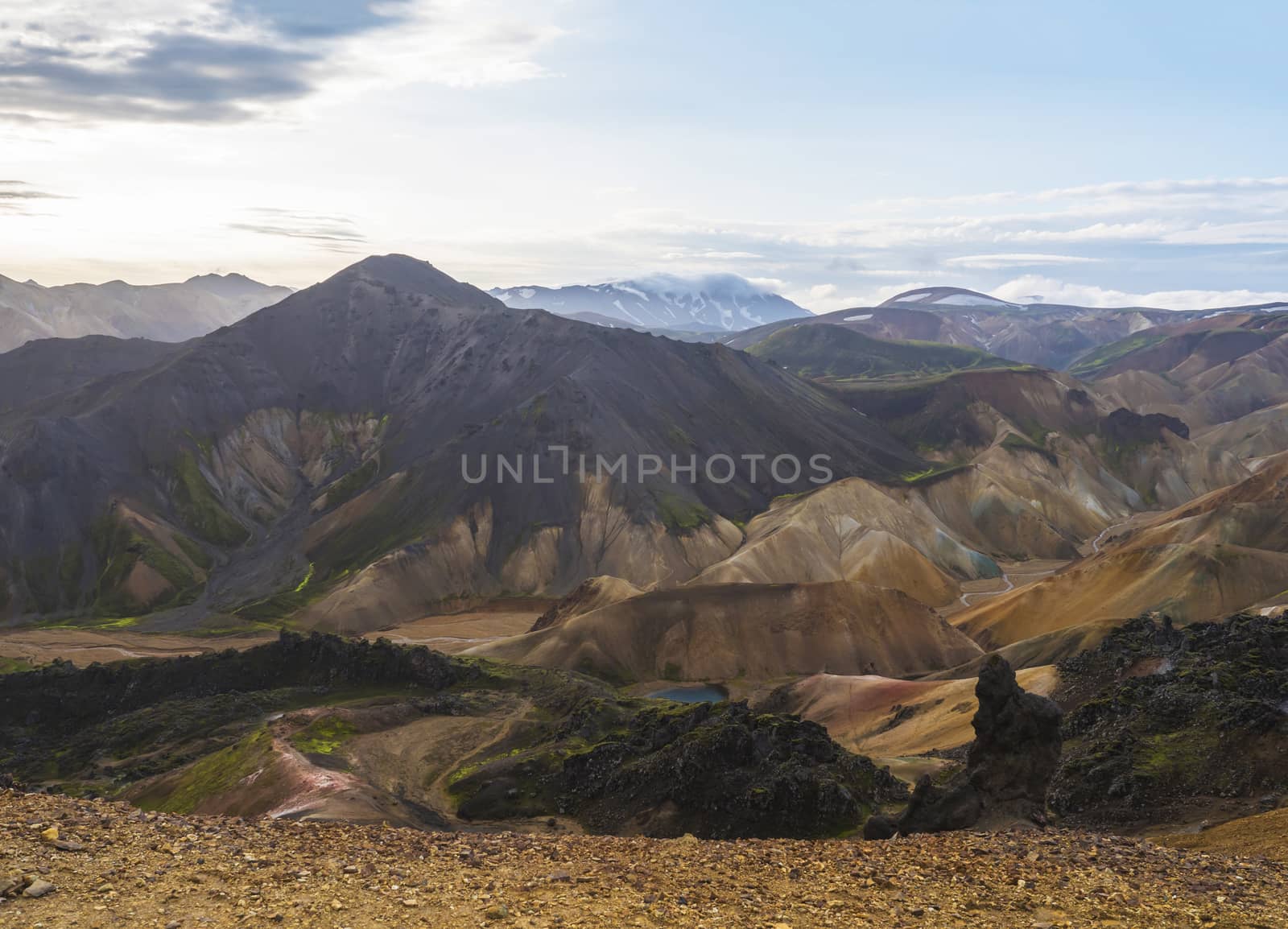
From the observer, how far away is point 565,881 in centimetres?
2200

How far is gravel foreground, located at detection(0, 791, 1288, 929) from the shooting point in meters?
19.2

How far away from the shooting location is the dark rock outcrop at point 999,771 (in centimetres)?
3447

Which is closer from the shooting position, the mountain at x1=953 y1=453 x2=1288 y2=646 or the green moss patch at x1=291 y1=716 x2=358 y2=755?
the green moss patch at x1=291 y1=716 x2=358 y2=755

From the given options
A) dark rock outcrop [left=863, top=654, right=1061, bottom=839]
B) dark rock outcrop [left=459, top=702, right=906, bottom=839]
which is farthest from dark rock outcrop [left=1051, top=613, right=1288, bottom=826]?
dark rock outcrop [left=459, top=702, right=906, bottom=839]

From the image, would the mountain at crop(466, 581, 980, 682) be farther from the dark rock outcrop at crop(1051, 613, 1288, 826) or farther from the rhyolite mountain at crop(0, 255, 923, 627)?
the dark rock outcrop at crop(1051, 613, 1288, 826)

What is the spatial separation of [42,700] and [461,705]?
39790 mm

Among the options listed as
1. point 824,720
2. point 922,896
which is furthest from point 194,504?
point 922,896

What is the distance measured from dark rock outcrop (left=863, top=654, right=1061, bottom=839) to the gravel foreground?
8.49 m

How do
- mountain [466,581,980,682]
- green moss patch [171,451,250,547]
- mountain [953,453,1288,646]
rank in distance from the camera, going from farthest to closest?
green moss patch [171,451,250,547] → mountain [953,453,1288,646] → mountain [466,581,980,682]

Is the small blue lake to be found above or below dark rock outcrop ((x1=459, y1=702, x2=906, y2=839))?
below

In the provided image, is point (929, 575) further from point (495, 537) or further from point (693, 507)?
point (495, 537)

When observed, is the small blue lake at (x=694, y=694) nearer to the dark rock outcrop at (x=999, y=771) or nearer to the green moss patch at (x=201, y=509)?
the dark rock outcrop at (x=999, y=771)

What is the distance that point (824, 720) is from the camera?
83812mm

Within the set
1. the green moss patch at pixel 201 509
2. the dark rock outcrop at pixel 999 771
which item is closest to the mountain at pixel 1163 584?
the dark rock outcrop at pixel 999 771
